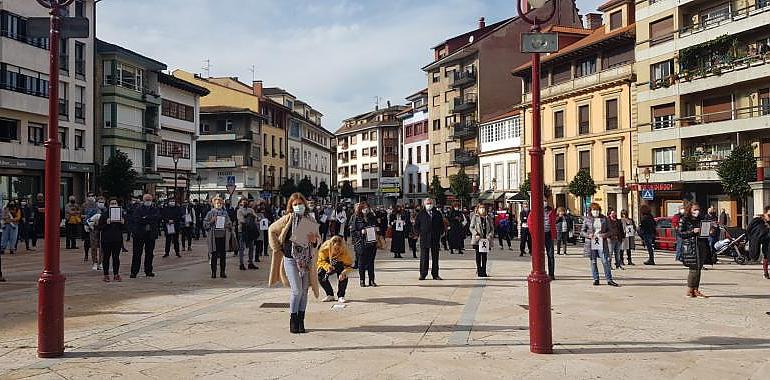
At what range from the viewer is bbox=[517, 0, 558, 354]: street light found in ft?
22.1

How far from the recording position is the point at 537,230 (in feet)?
23.0

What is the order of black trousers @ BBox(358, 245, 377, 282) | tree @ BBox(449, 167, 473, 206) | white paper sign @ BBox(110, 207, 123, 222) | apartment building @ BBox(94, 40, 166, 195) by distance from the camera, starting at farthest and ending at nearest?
tree @ BBox(449, 167, 473, 206) → apartment building @ BBox(94, 40, 166, 195) → white paper sign @ BBox(110, 207, 123, 222) → black trousers @ BBox(358, 245, 377, 282)

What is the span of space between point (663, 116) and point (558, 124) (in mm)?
9901

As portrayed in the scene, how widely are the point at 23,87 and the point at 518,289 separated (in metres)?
30.7

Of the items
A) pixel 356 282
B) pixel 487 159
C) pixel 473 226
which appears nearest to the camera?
pixel 356 282

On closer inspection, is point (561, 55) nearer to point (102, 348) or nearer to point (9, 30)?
point (9, 30)

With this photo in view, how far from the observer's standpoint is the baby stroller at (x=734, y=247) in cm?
1855

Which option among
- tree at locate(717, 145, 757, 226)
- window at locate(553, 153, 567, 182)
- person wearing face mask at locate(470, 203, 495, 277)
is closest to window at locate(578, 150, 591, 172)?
window at locate(553, 153, 567, 182)

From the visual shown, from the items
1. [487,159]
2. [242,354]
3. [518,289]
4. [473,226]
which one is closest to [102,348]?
[242,354]

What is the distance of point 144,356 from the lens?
695 centimetres

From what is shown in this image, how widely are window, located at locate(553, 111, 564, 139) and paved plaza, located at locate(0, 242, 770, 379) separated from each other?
110ft

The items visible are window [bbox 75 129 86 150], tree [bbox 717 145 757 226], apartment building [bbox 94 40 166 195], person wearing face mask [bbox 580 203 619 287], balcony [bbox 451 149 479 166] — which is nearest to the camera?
person wearing face mask [bbox 580 203 619 287]

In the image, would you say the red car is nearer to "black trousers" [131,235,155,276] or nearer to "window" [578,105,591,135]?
"black trousers" [131,235,155,276]

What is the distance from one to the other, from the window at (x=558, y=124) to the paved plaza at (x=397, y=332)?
3351 cm
